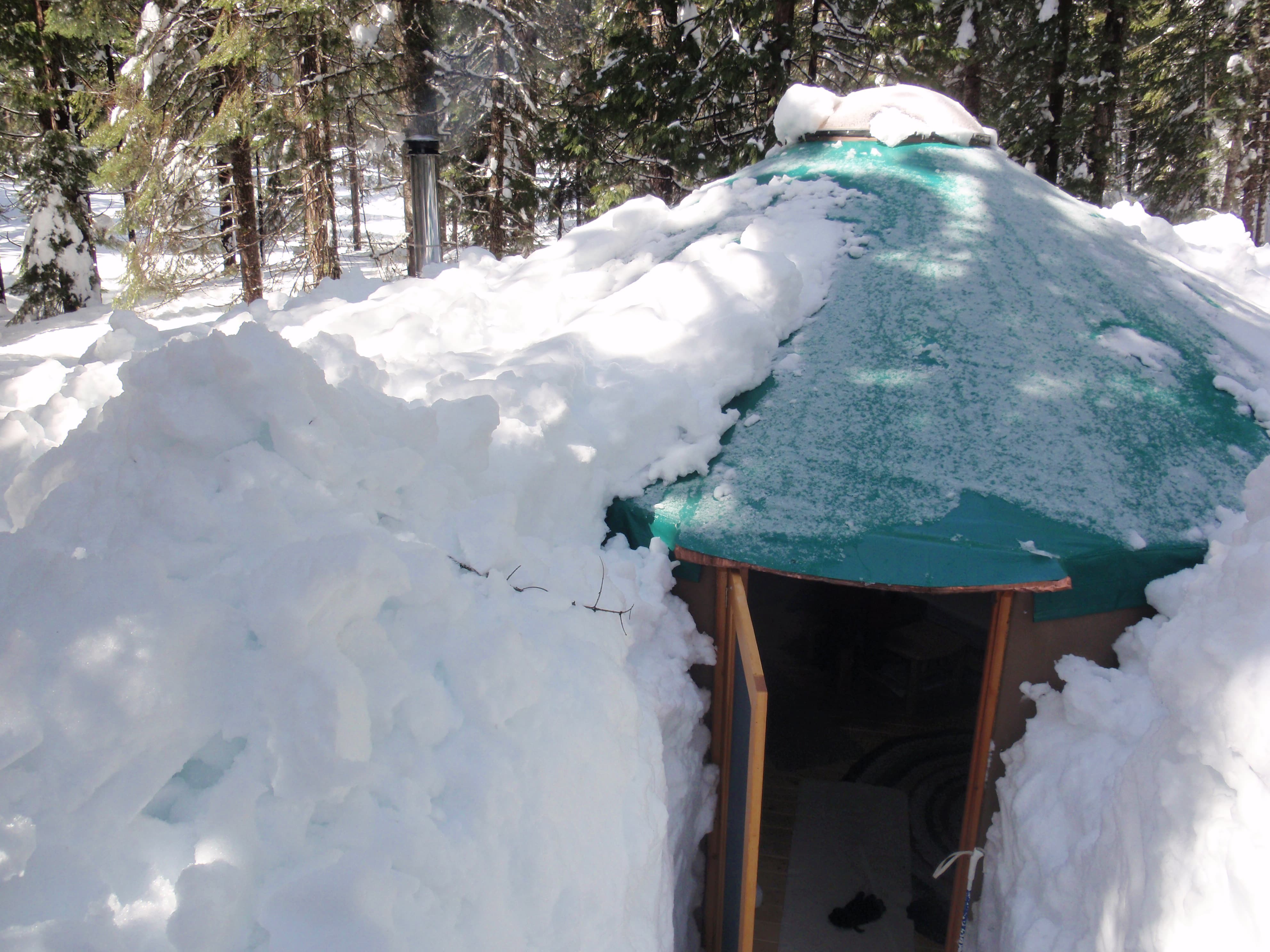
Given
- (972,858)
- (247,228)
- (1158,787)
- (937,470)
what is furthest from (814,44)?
(1158,787)

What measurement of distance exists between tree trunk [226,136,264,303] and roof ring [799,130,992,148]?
6.17m

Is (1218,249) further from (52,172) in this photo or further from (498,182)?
(52,172)

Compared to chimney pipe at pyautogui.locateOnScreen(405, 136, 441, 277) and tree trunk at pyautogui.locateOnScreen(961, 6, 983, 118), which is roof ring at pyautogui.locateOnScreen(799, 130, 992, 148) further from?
tree trunk at pyautogui.locateOnScreen(961, 6, 983, 118)

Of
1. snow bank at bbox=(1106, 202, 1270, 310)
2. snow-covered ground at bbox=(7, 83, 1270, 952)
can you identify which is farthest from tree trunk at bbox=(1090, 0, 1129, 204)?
snow-covered ground at bbox=(7, 83, 1270, 952)

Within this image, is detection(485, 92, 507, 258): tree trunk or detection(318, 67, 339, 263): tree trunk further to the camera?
detection(485, 92, 507, 258): tree trunk

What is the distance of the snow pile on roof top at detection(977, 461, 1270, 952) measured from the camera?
76.4 inches

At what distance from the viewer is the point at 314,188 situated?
8.06 meters

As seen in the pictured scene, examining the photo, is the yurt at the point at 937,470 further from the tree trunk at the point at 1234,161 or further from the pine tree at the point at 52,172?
the pine tree at the point at 52,172

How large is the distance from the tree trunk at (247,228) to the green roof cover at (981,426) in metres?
6.88

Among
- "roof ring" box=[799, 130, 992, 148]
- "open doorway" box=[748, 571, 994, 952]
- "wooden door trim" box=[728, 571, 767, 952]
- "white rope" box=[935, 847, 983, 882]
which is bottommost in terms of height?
"open doorway" box=[748, 571, 994, 952]

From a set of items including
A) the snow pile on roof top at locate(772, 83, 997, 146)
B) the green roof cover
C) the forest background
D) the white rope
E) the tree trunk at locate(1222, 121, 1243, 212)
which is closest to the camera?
the green roof cover

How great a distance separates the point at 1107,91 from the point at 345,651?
1193cm

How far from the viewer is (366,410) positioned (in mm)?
2537

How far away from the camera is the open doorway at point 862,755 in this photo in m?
3.84
